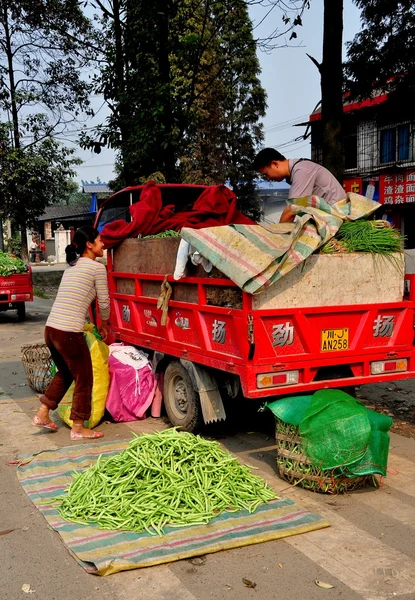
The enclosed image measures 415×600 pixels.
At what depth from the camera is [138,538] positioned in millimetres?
3742

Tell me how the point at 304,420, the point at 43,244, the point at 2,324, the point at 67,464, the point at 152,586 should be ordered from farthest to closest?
the point at 43,244 < the point at 2,324 < the point at 67,464 < the point at 304,420 < the point at 152,586

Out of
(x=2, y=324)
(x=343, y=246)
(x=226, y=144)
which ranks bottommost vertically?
(x=2, y=324)

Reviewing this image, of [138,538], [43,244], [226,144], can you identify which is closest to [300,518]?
[138,538]

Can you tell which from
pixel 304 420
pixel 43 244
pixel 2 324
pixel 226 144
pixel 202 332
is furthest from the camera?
pixel 43 244

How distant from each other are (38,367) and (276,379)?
3808 millimetres

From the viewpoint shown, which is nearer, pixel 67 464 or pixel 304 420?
pixel 304 420

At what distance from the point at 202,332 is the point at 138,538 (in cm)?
209

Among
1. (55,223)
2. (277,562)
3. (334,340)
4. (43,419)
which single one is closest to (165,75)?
Answer: (43,419)

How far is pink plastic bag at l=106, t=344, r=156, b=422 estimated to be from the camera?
6.39 m

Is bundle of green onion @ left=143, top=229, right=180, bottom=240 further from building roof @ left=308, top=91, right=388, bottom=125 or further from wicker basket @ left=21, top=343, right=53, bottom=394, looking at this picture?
building roof @ left=308, top=91, right=388, bottom=125

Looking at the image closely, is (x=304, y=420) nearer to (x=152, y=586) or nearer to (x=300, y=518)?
(x=300, y=518)

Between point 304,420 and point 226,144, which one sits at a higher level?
point 226,144

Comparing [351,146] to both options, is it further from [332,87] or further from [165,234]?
[165,234]

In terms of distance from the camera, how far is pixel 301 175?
18.4 ft
